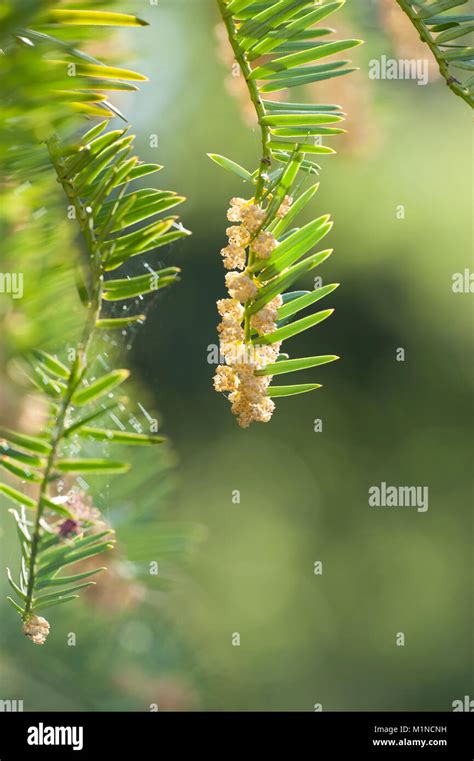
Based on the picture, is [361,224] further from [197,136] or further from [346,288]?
[197,136]

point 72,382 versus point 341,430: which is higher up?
point 341,430
